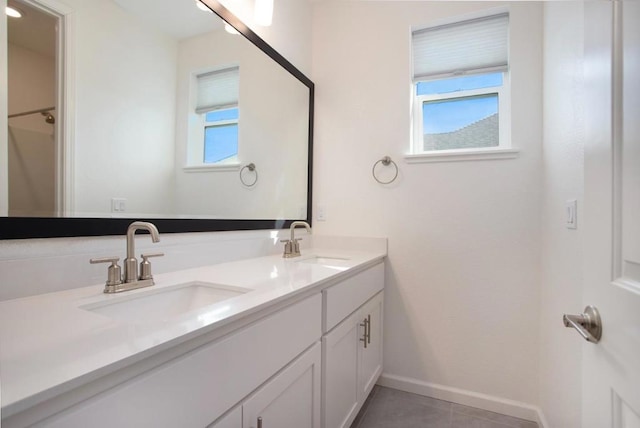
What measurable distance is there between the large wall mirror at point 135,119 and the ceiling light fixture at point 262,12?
83 mm

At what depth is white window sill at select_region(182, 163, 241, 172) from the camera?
1.28 meters

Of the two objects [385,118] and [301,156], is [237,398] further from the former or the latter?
[385,118]

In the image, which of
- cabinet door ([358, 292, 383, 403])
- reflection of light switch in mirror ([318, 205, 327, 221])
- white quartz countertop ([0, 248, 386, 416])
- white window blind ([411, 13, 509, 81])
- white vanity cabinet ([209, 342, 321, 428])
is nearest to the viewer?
white quartz countertop ([0, 248, 386, 416])

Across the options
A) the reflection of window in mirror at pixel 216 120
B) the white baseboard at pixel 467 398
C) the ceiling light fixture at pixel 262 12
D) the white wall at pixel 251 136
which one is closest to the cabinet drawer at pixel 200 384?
the white wall at pixel 251 136

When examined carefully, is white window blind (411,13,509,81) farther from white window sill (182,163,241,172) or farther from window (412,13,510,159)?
white window sill (182,163,241,172)

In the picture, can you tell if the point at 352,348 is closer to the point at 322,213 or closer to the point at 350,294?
the point at 350,294

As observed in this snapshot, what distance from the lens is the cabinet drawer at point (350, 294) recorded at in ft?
3.86

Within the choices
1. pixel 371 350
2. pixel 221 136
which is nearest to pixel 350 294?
pixel 371 350

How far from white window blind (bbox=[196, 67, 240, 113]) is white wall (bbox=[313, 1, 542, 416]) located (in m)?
0.79

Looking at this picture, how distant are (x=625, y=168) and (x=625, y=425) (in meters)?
0.45

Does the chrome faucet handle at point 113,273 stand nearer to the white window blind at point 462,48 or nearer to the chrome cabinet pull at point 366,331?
the chrome cabinet pull at point 366,331

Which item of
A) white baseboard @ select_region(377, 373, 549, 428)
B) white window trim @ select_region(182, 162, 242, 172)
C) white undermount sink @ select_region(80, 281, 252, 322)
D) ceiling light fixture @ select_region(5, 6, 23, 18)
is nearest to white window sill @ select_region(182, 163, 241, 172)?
white window trim @ select_region(182, 162, 242, 172)

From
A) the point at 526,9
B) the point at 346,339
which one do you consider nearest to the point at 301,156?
the point at 346,339

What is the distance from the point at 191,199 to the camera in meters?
1.28
